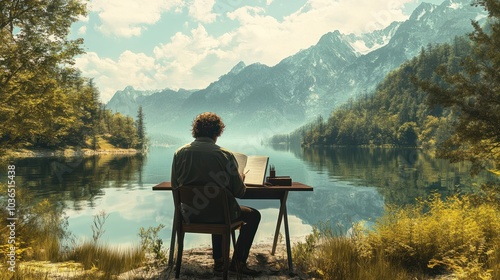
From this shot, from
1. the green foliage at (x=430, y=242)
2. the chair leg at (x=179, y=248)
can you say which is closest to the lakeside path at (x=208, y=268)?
the chair leg at (x=179, y=248)

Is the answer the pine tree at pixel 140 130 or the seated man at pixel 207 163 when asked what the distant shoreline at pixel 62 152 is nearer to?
the pine tree at pixel 140 130

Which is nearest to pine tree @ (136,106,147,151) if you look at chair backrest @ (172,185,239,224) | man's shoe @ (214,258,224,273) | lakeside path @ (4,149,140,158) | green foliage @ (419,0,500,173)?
lakeside path @ (4,149,140,158)

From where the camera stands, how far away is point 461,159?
991 centimetres

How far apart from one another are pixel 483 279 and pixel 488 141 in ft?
20.0

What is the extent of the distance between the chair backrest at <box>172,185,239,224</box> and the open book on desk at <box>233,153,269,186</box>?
2.54 ft

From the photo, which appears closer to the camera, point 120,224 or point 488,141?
point 488,141

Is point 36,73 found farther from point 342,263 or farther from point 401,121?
point 401,121

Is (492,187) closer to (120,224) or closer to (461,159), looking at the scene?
(461,159)

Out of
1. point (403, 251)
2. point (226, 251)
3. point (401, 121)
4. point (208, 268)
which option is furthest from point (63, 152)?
point (401, 121)

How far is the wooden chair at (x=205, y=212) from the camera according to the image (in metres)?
5.46

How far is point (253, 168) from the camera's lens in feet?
21.6

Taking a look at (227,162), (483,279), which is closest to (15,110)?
(227,162)

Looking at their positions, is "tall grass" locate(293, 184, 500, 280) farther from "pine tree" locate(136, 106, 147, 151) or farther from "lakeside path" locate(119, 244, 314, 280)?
"pine tree" locate(136, 106, 147, 151)

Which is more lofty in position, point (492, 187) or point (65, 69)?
point (65, 69)
